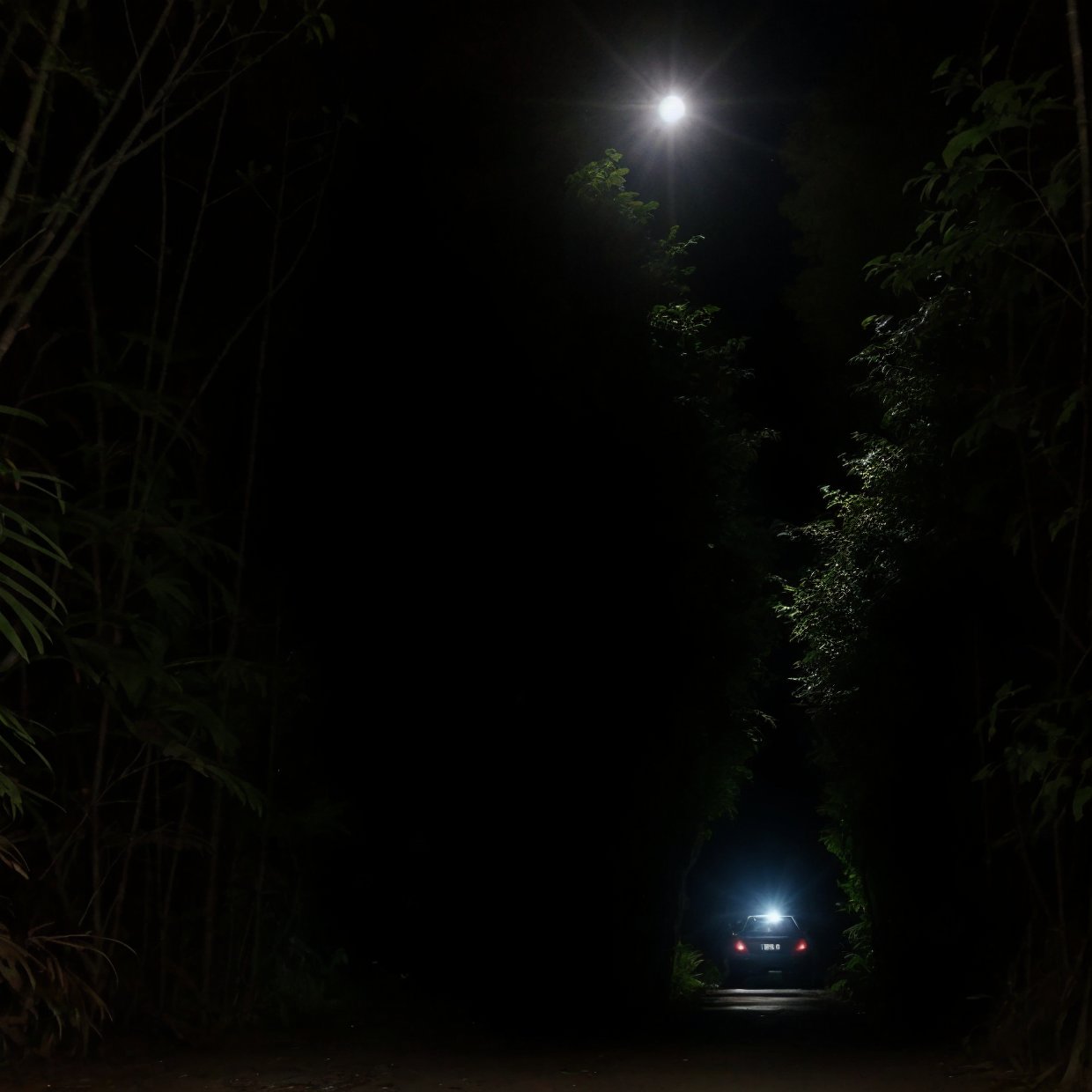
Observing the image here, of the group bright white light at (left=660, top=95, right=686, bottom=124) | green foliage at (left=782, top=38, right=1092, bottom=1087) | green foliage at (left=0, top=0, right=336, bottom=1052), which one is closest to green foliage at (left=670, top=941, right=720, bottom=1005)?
green foliage at (left=782, top=38, right=1092, bottom=1087)

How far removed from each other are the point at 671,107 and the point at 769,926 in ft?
48.4

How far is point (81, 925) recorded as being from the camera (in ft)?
22.8

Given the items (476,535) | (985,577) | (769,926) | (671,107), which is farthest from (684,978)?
(671,107)

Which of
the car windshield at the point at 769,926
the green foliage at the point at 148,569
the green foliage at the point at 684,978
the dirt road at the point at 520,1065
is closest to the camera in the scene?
the dirt road at the point at 520,1065

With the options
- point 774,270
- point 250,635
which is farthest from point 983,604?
point 774,270

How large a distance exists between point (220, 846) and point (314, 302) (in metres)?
3.97

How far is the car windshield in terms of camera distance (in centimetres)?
2272

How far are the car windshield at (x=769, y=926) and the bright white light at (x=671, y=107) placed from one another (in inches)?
572

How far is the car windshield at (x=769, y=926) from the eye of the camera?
74.5ft

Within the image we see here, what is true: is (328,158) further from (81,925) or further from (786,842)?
(786,842)

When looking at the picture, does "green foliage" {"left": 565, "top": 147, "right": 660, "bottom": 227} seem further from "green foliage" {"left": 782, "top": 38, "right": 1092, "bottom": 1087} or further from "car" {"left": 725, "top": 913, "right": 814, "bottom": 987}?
"car" {"left": 725, "top": 913, "right": 814, "bottom": 987}

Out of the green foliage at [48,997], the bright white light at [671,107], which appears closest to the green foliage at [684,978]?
the bright white light at [671,107]

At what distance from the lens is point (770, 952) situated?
22562 millimetres

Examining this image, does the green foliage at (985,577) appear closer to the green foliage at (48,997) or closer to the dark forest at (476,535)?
the dark forest at (476,535)
